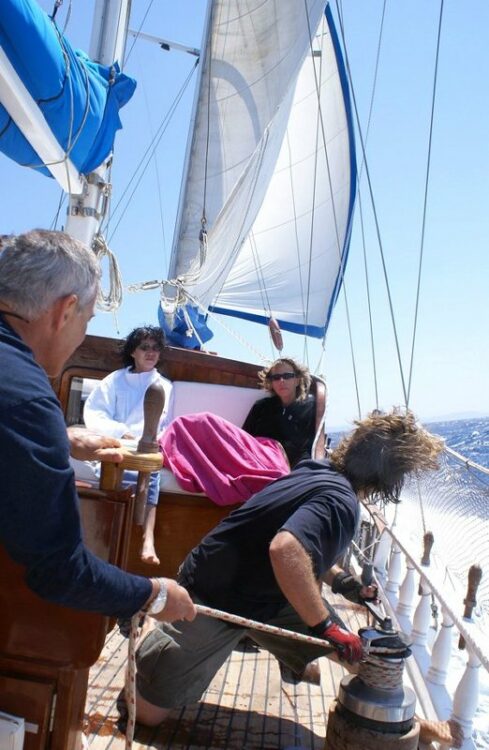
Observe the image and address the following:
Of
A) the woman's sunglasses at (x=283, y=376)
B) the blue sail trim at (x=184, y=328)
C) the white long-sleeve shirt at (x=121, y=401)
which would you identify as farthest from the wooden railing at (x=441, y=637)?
the blue sail trim at (x=184, y=328)

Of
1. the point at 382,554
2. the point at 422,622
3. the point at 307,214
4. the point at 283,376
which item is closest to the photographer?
the point at 422,622

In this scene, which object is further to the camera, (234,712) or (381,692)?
(234,712)

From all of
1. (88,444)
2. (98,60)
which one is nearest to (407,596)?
(88,444)

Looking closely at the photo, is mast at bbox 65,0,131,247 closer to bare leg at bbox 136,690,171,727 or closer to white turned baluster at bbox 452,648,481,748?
bare leg at bbox 136,690,171,727

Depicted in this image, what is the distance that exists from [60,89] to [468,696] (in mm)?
3125

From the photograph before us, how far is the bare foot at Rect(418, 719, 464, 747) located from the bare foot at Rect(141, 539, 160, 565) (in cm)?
129

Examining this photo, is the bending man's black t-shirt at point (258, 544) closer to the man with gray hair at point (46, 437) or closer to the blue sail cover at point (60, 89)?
the man with gray hair at point (46, 437)

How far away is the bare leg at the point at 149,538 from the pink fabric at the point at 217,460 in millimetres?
206

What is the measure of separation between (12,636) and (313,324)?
1218 centimetres

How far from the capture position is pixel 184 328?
24.2 feet

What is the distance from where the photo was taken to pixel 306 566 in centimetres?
194

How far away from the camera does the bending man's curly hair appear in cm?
227

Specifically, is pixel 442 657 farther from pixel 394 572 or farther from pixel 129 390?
pixel 129 390

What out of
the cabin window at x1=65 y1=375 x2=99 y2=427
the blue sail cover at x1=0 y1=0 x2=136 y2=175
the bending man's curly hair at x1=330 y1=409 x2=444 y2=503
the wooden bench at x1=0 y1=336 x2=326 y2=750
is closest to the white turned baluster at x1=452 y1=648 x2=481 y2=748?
the bending man's curly hair at x1=330 y1=409 x2=444 y2=503
